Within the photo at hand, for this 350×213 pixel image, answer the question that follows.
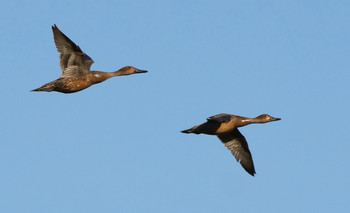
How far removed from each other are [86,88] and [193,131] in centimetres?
314

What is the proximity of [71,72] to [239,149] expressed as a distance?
528 centimetres

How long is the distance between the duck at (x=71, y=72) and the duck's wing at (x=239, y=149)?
401cm

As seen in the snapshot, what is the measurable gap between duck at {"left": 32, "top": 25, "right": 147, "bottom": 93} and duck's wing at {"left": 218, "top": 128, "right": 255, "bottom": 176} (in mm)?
4006

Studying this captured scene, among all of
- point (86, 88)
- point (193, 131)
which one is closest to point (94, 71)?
point (86, 88)

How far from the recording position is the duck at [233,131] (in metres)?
19.1

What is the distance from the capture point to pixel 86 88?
19.7 meters

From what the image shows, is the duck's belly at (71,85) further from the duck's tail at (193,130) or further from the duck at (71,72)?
the duck's tail at (193,130)

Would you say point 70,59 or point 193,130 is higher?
point 70,59

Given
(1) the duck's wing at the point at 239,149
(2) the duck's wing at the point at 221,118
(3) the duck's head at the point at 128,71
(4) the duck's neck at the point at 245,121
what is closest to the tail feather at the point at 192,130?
(2) the duck's wing at the point at 221,118

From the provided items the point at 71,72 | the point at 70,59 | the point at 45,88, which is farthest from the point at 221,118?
the point at 45,88

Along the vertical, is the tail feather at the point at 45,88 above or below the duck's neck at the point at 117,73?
below

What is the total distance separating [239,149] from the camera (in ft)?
68.9

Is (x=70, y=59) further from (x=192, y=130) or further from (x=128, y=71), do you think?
(x=192, y=130)

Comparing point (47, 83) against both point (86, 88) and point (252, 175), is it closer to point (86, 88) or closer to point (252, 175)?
point (86, 88)
